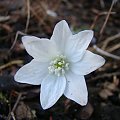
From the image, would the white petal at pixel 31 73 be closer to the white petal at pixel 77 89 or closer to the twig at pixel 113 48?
the white petal at pixel 77 89

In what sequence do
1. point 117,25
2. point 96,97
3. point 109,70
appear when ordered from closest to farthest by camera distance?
point 96,97 → point 109,70 → point 117,25

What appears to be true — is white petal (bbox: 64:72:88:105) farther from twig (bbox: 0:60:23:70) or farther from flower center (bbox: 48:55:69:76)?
twig (bbox: 0:60:23:70)

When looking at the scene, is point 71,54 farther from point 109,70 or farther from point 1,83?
point 109,70

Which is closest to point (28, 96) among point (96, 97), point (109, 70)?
point (96, 97)

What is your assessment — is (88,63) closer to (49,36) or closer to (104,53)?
(104,53)

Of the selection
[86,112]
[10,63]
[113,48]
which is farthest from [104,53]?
[10,63]

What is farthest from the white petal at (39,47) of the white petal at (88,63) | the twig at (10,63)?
the twig at (10,63)

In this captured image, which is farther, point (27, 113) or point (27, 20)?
point (27, 20)
